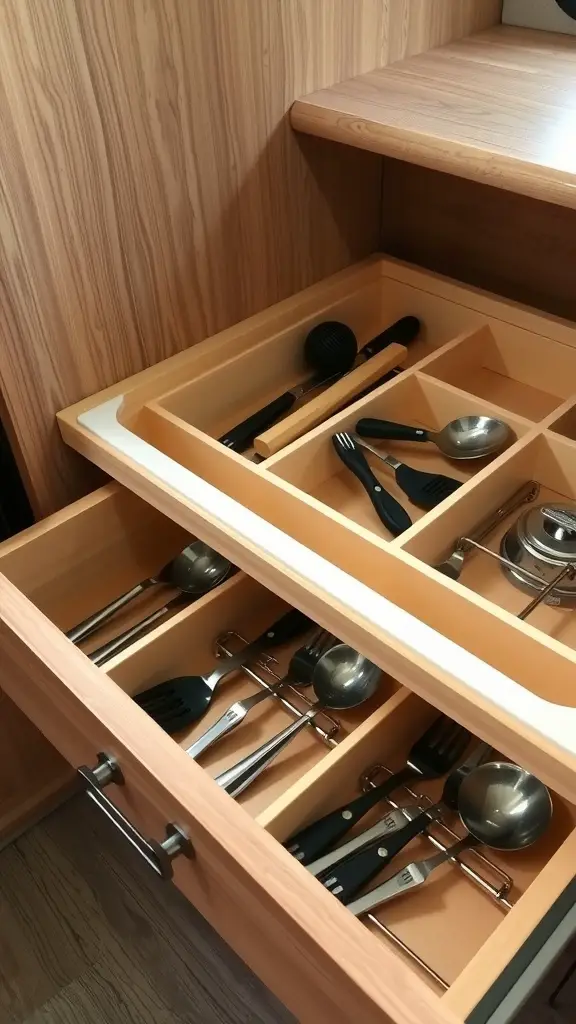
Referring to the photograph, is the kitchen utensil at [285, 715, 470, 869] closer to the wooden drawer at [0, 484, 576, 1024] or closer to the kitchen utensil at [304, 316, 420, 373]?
the wooden drawer at [0, 484, 576, 1024]

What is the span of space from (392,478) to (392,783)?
14.4 inches

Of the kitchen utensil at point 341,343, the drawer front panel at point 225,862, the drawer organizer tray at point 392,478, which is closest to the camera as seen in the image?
the drawer front panel at point 225,862

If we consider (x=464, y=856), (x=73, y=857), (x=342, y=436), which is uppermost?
(x=342, y=436)

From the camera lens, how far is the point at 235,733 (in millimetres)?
864

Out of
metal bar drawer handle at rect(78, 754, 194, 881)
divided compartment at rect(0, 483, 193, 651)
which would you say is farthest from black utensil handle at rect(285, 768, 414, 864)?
divided compartment at rect(0, 483, 193, 651)

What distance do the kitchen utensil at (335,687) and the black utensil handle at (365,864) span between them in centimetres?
13

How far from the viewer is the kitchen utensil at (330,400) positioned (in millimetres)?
969

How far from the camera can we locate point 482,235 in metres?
1.11

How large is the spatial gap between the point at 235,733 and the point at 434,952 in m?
0.28

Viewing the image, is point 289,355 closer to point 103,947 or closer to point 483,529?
point 483,529

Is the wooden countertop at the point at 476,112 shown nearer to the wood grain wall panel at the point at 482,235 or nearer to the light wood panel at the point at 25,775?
the wood grain wall panel at the point at 482,235

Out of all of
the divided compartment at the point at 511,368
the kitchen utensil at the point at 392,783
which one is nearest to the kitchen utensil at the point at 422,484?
the divided compartment at the point at 511,368

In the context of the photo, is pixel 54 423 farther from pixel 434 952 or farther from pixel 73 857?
pixel 73 857

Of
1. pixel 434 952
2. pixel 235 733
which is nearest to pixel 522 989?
pixel 434 952
